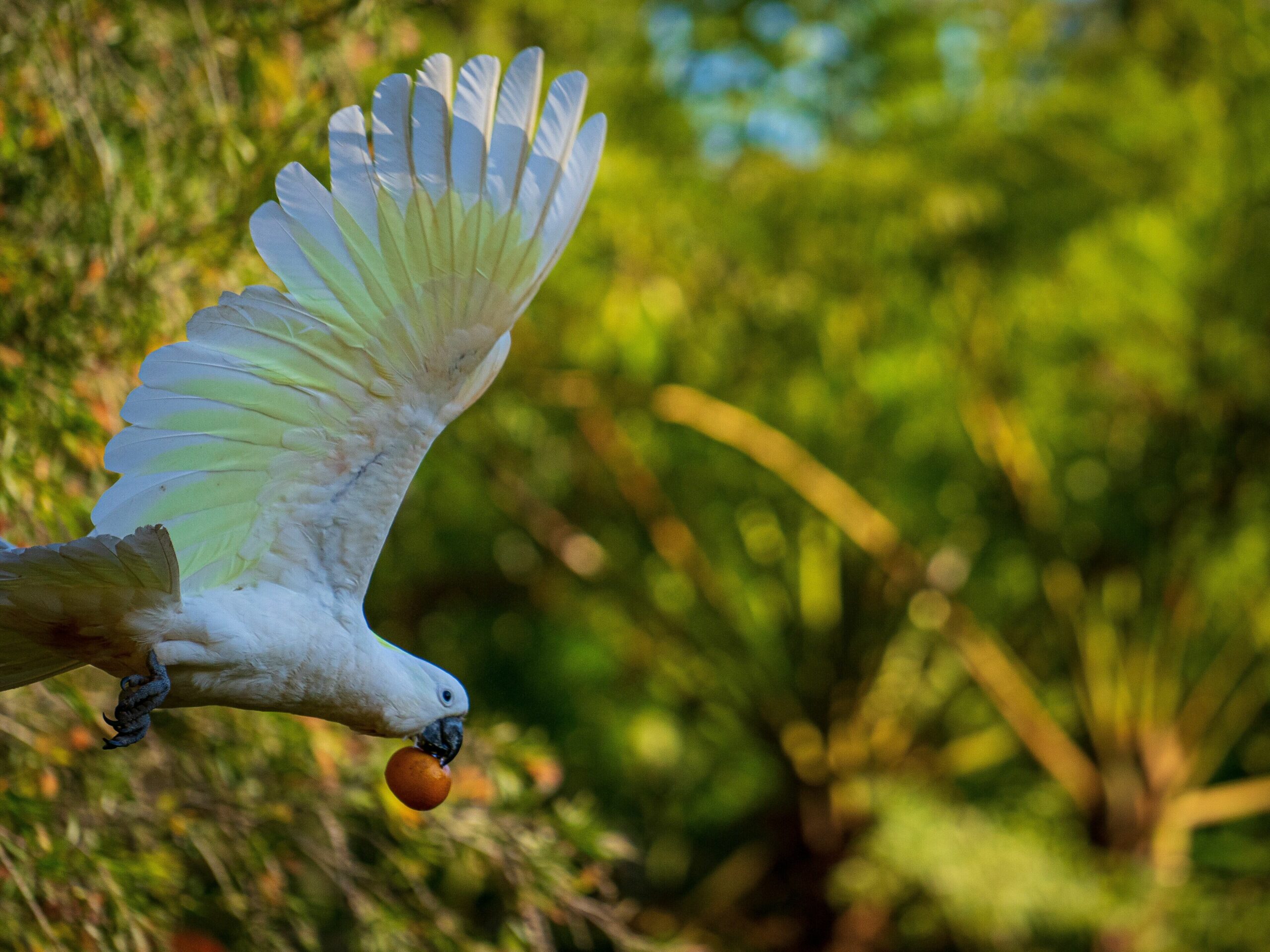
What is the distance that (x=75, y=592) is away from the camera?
131cm

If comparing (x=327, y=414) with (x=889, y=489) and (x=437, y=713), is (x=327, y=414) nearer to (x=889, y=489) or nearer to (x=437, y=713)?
(x=437, y=713)

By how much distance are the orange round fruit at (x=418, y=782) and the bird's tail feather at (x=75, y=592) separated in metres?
0.32

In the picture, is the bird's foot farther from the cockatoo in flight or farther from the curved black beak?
the curved black beak

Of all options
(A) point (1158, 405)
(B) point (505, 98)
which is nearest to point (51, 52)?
(B) point (505, 98)

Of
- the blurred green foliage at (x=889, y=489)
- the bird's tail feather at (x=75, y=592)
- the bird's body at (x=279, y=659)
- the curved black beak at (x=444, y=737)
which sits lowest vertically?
the blurred green foliage at (x=889, y=489)

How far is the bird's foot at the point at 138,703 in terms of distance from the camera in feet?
4.35

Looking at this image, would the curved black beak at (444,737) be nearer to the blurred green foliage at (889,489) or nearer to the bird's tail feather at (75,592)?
the bird's tail feather at (75,592)

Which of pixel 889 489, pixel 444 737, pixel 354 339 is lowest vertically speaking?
pixel 889 489

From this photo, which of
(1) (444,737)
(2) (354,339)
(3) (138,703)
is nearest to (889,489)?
(1) (444,737)

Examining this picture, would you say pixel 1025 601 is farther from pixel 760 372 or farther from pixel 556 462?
pixel 556 462

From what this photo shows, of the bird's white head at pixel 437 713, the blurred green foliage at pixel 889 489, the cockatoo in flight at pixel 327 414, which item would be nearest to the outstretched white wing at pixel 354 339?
the cockatoo in flight at pixel 327 414

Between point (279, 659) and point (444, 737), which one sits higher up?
point (279, 659)

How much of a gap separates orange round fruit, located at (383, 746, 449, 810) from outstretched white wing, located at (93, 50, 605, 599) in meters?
0.21

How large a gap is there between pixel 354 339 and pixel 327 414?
0.31ft
